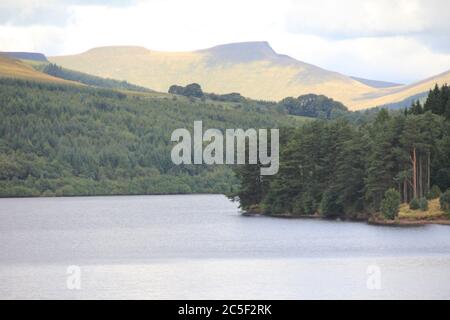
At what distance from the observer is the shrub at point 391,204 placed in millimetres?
97200

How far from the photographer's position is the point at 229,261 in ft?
239

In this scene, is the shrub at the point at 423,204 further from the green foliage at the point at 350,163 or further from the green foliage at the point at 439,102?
the green foliage at the point at 439,102

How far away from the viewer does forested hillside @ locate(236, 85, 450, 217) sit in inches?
4063

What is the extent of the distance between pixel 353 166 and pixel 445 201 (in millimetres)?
14704

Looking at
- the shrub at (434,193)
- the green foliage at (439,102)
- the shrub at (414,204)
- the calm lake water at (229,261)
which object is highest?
the green foliage at (439,102)

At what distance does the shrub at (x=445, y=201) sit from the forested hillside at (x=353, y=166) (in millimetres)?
4892

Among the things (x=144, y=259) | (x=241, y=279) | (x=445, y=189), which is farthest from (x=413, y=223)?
(x=241, y=279)

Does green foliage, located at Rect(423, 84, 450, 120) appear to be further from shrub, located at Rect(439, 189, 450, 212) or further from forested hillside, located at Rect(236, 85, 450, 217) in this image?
shrub, located at Rect(439, 189, 450, 212)

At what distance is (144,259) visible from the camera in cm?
7462

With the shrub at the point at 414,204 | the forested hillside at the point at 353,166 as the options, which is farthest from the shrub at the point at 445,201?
the forested hillside at the point at 353,166

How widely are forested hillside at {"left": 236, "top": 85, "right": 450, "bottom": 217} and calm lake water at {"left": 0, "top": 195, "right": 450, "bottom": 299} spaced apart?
4672mm

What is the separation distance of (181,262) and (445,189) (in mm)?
39558

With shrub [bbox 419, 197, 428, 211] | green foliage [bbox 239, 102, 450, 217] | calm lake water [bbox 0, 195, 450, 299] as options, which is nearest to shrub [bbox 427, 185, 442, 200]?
green foliage [bbox 239, 102, 450, 217]
